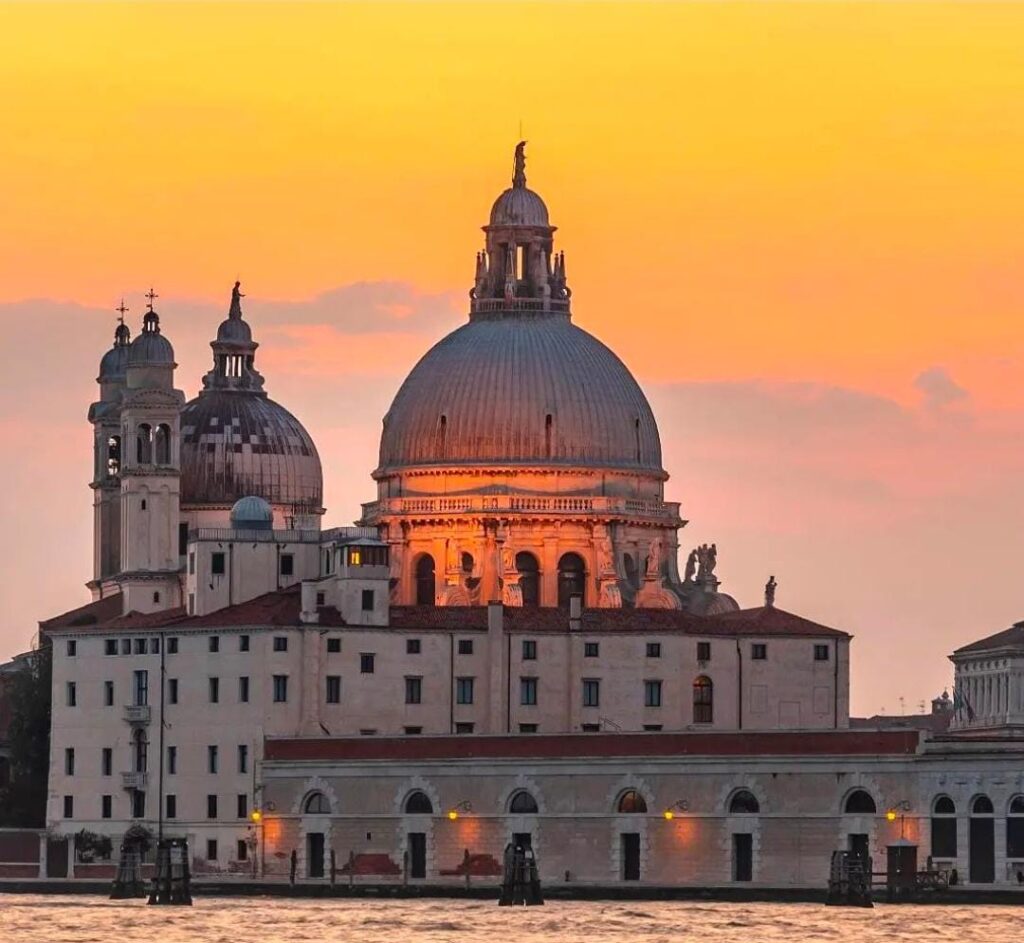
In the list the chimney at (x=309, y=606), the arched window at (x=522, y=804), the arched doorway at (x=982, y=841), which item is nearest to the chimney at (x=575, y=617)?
the chimney at (x=309, y=606)

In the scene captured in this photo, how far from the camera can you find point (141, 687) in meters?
156

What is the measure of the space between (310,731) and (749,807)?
15362 mm

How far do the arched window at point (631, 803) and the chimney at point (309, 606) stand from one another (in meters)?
12.8

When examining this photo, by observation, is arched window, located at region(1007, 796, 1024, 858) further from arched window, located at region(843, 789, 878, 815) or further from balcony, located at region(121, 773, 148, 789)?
balcony, located at region(121, 773, 148, 789)

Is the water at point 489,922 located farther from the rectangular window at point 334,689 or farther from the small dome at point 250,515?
the small dome at point 250,515

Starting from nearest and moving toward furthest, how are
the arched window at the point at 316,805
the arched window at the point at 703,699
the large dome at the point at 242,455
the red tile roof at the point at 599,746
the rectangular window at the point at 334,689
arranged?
the red tile roof at the point at 599,746 → the arched window at the point at 316,805 → the rectangular window at the point at 334,689 → the arched window at the point at 703,699 → the large dome at the point at 242,455

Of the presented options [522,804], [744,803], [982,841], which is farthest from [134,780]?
[982,841]

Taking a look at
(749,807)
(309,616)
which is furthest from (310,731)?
(749,807)

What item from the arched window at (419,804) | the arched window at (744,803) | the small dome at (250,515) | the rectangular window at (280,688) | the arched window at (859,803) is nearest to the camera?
the arched window at (859,803)

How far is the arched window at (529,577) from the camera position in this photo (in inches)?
6624

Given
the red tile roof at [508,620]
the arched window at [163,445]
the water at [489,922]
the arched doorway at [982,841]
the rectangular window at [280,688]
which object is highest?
the arched window at [163,445]

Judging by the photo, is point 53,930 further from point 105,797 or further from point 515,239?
point 515,239

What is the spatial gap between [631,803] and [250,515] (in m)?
23.1

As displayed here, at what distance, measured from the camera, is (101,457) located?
180 meters
